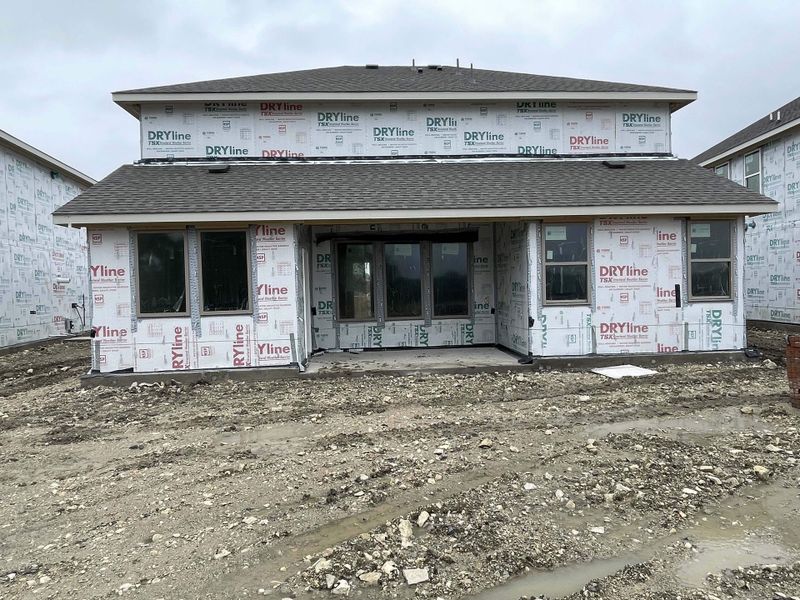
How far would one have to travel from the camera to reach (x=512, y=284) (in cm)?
1041

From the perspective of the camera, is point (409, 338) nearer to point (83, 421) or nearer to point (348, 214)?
point (348, 214)

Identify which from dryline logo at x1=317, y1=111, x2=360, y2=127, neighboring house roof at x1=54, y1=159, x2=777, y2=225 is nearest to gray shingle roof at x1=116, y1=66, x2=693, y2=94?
dryline logo at x1=317, y1=111, x2=360, y2=127

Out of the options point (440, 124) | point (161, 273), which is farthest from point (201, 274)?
point (440, 124)

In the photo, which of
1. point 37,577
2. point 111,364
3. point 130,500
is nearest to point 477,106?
point 111,364

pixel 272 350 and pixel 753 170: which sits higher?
pixel 753 170

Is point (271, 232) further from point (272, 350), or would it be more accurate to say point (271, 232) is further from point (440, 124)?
point (440, 124)

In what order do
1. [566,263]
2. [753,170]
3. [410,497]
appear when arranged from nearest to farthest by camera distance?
[410,497]
[566,263]
[753,170]

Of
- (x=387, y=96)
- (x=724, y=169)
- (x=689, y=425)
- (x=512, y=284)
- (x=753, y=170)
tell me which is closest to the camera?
(x=689, y=425)

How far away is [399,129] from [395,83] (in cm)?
163

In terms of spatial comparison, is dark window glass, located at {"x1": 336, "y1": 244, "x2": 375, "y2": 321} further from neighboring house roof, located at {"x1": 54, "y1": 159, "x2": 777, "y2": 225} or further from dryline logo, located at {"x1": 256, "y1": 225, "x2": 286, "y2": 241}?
dryline logo, located at {"x1": 256, "y1": 225, "x2": 286, "y2": 241}

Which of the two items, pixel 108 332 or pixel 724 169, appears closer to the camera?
pixel 108 332

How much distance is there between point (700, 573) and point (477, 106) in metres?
10.1

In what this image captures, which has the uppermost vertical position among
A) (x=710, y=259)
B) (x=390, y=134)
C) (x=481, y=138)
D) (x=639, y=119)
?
(x=639, y=119)

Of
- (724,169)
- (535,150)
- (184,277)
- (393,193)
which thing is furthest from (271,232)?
(724,169)
